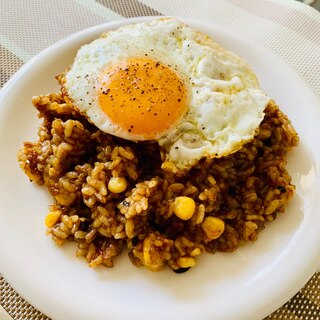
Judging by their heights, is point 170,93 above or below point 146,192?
above

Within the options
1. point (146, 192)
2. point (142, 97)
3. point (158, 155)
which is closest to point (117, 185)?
point (146, 192)

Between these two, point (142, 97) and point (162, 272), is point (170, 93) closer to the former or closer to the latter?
point (142, 97)

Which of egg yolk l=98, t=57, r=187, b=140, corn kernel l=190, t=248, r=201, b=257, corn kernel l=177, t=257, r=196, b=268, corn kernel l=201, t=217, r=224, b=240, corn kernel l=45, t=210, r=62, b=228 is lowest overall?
corn kernel l=45, t=210, r=62, b=228

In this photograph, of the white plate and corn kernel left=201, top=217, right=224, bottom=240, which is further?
corn kernel left=201, top=217, right=224, bottom=240

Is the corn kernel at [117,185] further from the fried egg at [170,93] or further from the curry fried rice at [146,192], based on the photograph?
the fried egg at [170,93]

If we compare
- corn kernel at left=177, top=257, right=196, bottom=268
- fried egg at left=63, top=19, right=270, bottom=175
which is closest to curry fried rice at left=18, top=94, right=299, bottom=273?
corn kernel at left=177, top=257, right=196, bottom=268

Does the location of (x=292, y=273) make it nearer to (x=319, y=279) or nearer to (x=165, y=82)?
(x=319, y=279)

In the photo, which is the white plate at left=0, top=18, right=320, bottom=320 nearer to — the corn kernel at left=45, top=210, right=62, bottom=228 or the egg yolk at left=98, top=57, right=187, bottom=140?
the corn kernel at left=45, top=210, right=62, bottom=228

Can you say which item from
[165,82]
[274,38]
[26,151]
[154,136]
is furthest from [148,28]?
[274,38]
